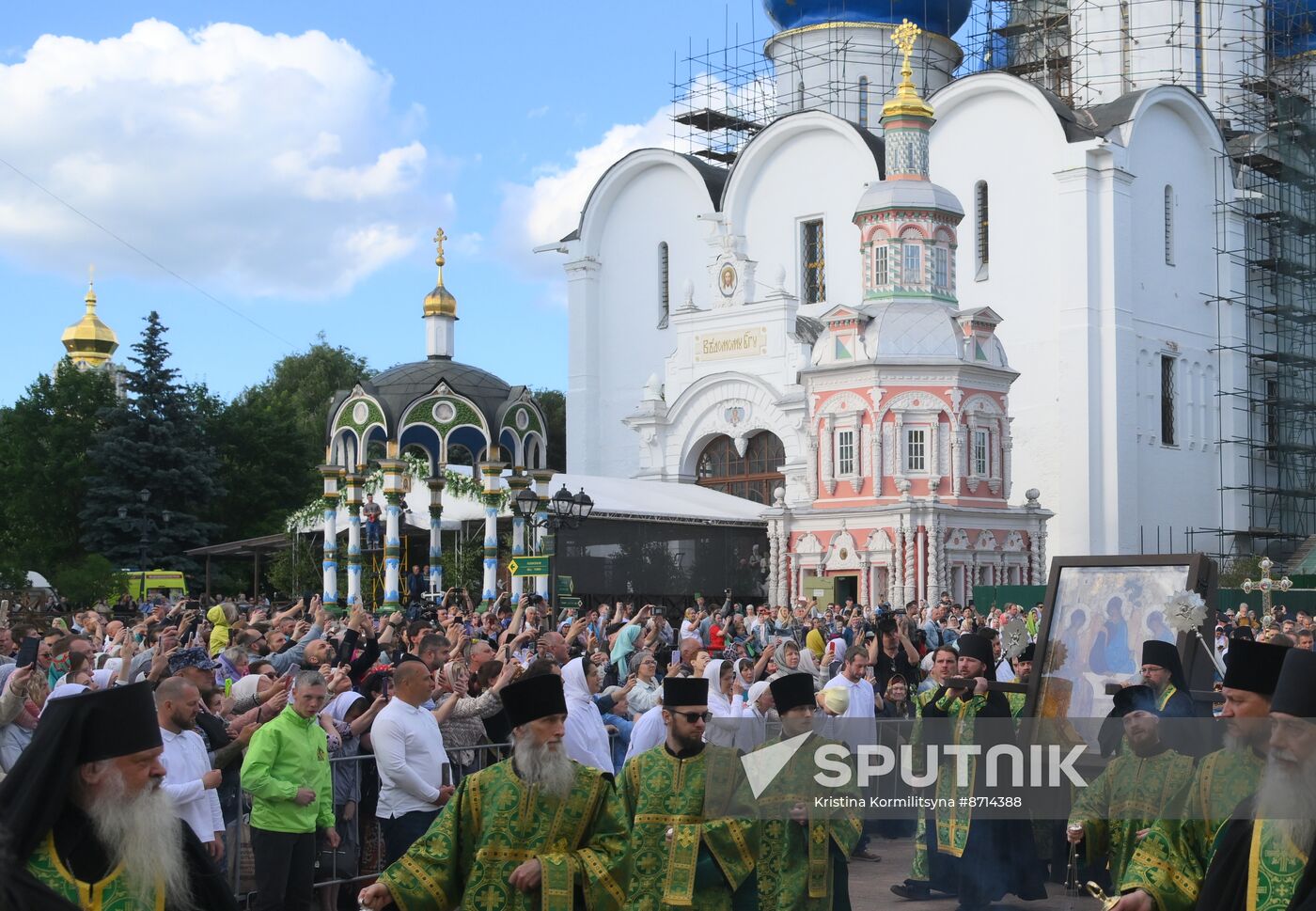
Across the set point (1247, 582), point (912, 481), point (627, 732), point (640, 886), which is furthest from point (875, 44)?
point (640, 886)

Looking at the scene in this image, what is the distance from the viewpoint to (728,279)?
43281 millimetres

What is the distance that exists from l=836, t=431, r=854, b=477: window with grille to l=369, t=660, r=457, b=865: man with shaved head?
2742 centimetres

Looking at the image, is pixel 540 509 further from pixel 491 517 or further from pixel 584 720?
pixel 584 720

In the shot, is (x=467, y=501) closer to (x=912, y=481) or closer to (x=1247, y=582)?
(x=912, y=481)

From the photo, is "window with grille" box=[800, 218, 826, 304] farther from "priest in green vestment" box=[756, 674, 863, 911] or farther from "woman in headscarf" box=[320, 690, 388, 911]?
"priest in green vestment" box=[756, 674, 863, 911]

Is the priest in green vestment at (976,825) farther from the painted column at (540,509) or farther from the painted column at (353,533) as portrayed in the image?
the painted column at (353,533)

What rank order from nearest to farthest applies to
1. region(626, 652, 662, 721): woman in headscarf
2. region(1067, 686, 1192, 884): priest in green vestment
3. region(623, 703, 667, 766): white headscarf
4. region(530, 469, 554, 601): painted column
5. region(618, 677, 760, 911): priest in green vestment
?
region(618, 677, 760, 911): priest in green vestment < region(1067, 686, 1192, 884): priest in green vestment < region(623, 703, 667, 766): white headscarf < region(626, 652, 662, 721): woman in headscarf < region(530, 469, 554, 601): painted column

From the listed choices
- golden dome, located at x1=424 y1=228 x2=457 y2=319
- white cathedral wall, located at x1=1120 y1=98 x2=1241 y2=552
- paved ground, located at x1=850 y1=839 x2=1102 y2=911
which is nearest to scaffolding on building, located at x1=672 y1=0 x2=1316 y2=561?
white cathedral wall, located at x1=1120 y1=98 x2=1241 y2=552

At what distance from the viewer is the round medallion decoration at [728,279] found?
4297 centimetres

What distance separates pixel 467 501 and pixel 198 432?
38.0ft

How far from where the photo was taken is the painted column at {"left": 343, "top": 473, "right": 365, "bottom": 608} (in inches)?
1254

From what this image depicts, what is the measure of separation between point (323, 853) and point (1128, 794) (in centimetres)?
474

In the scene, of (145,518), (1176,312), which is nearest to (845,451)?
(1176,312)

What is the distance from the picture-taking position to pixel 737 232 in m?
47.7
